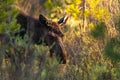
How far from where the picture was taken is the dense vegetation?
504cm

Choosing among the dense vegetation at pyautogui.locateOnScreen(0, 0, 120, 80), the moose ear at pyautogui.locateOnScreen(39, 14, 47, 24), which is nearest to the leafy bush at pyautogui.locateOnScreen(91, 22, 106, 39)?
the dense vegetation at pyautogui.locateOnScreen(0, 0, 120, 80)

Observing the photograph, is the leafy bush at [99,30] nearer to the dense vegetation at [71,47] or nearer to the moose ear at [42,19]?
the dense vegetation at [71,47]

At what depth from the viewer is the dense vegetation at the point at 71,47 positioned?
5035mm

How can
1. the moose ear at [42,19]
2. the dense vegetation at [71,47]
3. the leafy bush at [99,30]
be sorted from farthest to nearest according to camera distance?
1. the moose ear at [42,19]
2. the leafy bush at [99,30]
3. the dense vegetation at [71,47]

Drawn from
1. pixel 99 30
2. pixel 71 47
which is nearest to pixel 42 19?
pixel 71 47

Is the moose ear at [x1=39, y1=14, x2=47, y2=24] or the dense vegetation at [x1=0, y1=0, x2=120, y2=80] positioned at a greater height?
the moose ear at [x1=39, y1=14, x2=47, y2=24]

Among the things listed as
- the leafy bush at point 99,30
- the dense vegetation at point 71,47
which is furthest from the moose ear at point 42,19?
the leafy bush at point 99,30

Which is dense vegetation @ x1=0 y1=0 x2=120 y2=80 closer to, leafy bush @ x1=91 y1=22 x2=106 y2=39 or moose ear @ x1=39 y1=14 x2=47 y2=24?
leafy bush @ x1=91 y1=22 x2=106 y2=39

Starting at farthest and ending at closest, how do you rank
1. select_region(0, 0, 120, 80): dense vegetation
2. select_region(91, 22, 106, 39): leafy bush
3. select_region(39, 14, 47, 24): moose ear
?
select_region(39, 14, 47, 24): moose ear < select_region(91, 22, 106, 39): leafy bush < select_region(0, 0, 120, 80): dense vegetation

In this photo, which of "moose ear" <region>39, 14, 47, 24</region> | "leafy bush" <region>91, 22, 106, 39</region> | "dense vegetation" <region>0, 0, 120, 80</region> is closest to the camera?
"dense vegetation" <region>0, 0, 120, 80</region>

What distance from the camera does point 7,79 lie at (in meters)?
5.53

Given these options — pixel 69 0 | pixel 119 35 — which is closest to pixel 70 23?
pixel 69 0

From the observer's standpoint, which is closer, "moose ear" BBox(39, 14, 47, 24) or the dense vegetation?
the dense vegetation

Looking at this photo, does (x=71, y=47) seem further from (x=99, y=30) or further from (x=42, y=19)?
(x=99, y=30)
